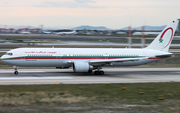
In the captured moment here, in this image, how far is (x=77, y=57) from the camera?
33750 mm

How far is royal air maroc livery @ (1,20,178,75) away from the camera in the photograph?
106 ft

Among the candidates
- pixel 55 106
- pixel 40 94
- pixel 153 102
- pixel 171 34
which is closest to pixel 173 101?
pixel 153 102

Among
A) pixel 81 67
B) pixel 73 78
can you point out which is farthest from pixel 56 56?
pixel 73 78

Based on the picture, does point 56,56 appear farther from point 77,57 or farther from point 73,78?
point 73,78

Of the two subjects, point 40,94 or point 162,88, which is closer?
point 40,94

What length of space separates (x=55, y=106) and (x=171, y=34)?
1075 inches

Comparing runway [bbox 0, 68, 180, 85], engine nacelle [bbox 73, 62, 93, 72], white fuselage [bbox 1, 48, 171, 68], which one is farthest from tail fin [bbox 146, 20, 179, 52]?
engine nacelle [bbox 73, 62, 93, 72]

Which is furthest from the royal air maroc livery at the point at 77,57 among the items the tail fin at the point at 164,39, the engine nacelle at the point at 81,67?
the tail fin at the point at 164,39

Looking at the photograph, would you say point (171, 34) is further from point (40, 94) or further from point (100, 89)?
point (40, 94)

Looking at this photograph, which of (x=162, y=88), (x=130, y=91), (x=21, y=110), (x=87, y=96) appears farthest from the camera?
(x=162, y=88)

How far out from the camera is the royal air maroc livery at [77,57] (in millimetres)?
32359

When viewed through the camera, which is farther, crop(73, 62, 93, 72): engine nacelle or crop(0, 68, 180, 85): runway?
crop(73, 62, 93, 72): engine nacelle

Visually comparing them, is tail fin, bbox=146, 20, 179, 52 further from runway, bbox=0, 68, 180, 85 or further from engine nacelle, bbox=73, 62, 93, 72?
engine nacelle, bbox=73, 62, 93, 72

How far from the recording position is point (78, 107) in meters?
16.0
